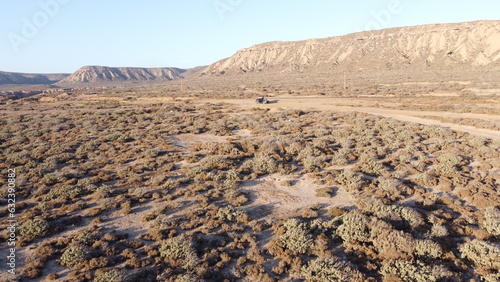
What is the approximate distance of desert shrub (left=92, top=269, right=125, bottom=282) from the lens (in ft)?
22.5

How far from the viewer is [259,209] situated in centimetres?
1087

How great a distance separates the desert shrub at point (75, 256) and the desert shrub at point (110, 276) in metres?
0.89

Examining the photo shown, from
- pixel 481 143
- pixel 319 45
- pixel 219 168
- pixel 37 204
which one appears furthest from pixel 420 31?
pixel 37 204

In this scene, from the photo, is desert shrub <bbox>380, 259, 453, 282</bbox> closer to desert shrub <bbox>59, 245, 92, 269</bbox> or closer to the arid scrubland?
the arid scrubland

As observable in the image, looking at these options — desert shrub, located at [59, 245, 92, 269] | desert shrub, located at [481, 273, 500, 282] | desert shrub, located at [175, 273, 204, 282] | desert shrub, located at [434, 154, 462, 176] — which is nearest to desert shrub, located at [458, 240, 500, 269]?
desert shrub, located at [481, 273, 500, 282]

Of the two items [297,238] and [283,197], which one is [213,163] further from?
[297,238]

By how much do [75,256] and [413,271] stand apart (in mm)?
9364

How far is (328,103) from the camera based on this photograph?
40.8 meters

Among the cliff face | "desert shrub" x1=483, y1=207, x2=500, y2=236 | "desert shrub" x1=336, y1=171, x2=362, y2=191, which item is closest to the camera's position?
"desert shrub" x1=483, y1=207, x2=500, y2=236

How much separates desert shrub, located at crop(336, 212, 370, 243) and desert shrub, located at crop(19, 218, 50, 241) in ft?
32.8

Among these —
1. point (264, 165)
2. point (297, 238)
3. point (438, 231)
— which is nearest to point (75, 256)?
point (297, 238)

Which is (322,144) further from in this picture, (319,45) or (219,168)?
(319,45)

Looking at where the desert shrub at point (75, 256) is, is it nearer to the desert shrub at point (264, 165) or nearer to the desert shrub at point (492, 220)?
the desert shrub at point (264, 165)

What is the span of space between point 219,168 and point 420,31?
140615 mm
